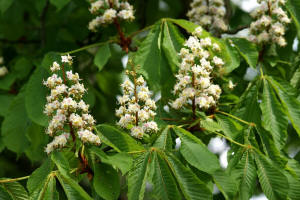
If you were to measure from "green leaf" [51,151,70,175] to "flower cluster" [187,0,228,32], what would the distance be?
157 centimetres

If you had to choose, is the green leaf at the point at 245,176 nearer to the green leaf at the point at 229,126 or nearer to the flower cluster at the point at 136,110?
the green leaf at the point at 229,126

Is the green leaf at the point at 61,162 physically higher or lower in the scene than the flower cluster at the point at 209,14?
lower

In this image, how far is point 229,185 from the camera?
1909 millimetres

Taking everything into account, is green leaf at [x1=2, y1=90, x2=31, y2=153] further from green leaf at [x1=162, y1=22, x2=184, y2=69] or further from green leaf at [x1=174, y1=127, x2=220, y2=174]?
green leaf at [x1=174, y1=127, x2=220, y2=174]

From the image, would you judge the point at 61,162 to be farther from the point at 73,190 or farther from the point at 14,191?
the point at 14,191

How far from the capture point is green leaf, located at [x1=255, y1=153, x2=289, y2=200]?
6.08ft

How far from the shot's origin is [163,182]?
1.71 meters

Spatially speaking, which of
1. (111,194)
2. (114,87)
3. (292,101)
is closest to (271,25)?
(292,101)

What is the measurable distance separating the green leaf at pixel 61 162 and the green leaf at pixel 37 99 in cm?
75

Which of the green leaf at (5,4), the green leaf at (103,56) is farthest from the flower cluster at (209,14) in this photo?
the green leaf at (5,4)

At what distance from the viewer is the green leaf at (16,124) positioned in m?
2.83

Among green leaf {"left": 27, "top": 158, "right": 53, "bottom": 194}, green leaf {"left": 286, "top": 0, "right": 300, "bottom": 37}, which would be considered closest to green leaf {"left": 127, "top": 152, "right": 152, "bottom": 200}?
green leaf {"left": 27, "top": 158, "right": 53, "bottom": 194}

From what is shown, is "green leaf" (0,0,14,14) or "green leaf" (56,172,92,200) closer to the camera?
"green leaf" (56,172,92,200)

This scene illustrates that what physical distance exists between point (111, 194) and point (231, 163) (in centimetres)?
58
